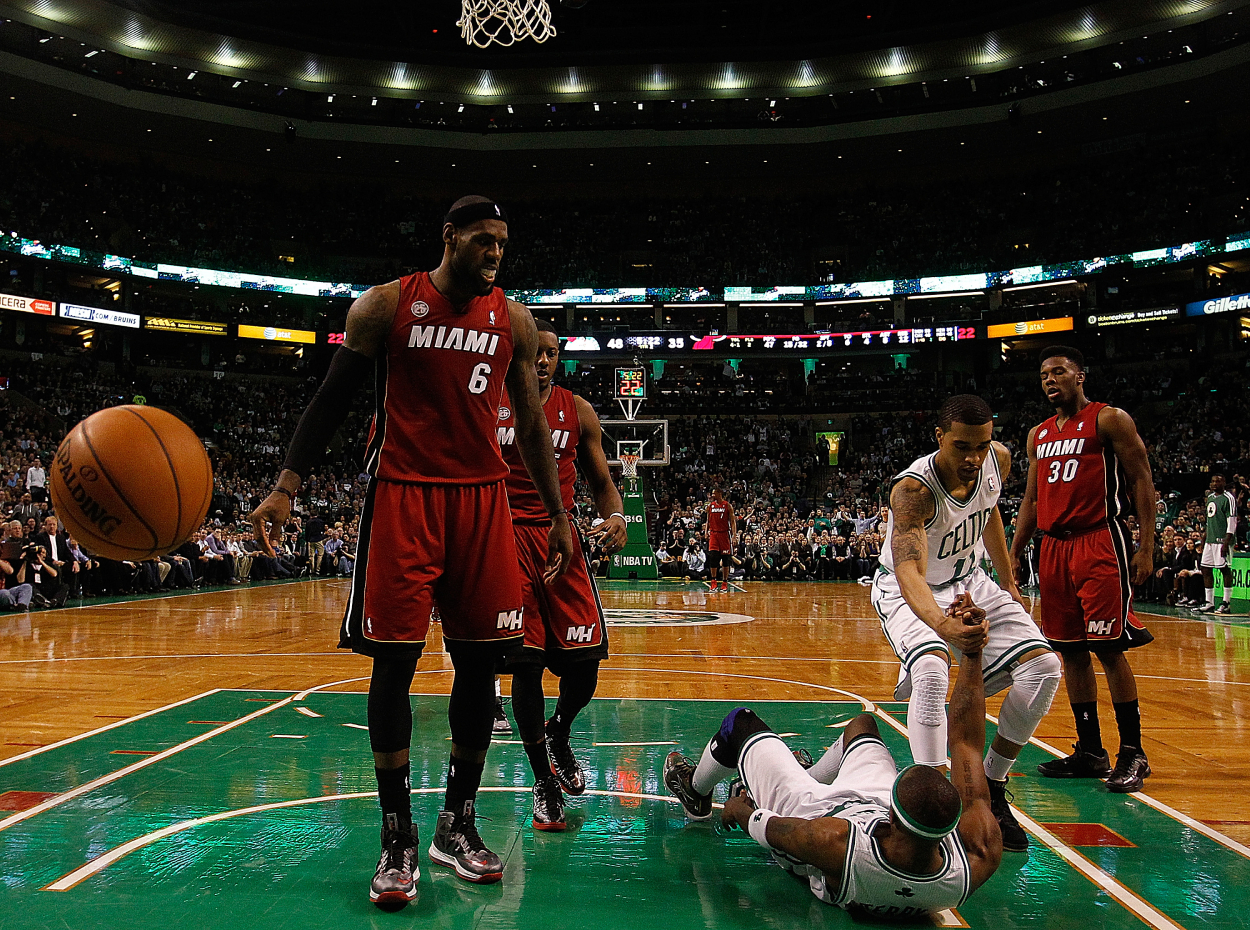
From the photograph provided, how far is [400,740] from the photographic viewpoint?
3.14 meters

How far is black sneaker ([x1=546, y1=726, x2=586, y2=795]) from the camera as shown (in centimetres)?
424

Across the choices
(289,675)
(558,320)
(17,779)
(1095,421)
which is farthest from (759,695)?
(558,320)

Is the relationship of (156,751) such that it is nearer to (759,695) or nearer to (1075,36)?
(759,695)

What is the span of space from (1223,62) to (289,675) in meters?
32.1

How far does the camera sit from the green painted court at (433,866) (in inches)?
112

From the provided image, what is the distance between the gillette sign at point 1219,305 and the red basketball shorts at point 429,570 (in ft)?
109

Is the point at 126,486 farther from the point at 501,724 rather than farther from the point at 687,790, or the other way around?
the point at 501,724

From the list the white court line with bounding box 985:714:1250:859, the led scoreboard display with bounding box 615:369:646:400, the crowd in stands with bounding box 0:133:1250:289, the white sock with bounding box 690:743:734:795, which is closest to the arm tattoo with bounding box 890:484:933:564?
the white sock with bounding box 690:743:734:795

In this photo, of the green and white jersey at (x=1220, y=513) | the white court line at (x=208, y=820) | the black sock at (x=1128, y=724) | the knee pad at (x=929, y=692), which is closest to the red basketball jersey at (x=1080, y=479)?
the black sock at (x=1128, y=724)

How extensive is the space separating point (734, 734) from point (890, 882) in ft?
2.81

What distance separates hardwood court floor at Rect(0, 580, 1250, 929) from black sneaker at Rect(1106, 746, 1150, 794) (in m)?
0.09

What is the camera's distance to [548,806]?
12.3 ft

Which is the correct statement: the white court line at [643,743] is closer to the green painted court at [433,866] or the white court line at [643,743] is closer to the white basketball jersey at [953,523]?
the green painted court at [433,866]

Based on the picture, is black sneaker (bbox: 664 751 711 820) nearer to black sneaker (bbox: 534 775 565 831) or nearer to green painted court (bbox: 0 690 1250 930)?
green painted court (bbox: 0 690 1250 930)
